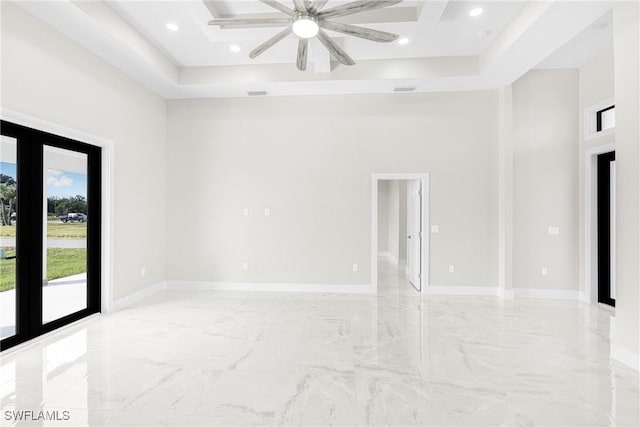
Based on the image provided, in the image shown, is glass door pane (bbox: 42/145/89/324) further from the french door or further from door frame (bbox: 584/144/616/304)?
door frame (bbox: 584/144/616/304)

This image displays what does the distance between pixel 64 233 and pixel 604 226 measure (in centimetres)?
745

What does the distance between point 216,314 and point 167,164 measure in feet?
9.75

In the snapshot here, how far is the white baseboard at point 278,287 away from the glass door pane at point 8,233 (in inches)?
99.5

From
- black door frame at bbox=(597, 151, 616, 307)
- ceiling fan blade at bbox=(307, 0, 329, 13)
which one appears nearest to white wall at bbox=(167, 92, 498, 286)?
black door frame at bbox=(597, 151, 616, 307)

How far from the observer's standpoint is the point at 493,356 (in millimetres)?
2982

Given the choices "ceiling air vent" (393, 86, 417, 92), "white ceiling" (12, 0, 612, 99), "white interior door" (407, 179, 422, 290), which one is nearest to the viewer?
"white ceiling" (12, 0, 612, 99)

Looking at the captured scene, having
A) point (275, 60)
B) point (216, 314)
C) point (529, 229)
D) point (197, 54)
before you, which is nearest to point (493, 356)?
point (529, 229)

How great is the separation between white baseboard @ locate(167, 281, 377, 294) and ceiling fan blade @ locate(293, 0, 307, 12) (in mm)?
4023

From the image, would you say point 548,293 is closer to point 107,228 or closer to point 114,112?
point 107,228

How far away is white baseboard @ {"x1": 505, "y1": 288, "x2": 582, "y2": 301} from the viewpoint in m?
4.98

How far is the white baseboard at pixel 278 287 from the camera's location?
5.34 metres

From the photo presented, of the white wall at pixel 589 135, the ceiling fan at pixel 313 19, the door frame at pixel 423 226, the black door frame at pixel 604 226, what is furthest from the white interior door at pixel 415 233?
the ceiling fan at pixel 313 19

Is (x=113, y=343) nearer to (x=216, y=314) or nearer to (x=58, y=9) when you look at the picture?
(x=216, y=314)

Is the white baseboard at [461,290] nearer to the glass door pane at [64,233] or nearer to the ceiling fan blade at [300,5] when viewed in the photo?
the ceiling fan blade at [300,5]
